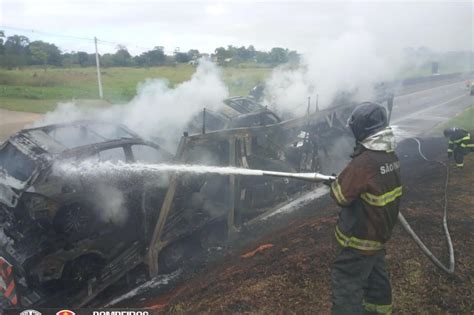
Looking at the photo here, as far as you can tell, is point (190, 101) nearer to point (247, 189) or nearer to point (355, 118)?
point (247, 189)

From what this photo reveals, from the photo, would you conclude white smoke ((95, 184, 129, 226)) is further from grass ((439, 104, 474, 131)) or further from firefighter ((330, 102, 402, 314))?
grass ((439, 104, 474, 131))

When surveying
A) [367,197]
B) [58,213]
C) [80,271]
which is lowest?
[80,271]

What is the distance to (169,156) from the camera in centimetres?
564

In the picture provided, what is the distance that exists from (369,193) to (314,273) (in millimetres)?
1708

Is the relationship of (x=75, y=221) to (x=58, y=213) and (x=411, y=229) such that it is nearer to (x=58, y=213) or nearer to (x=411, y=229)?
(x=58, y=213)

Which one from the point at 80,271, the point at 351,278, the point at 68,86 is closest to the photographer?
the point at 351,278

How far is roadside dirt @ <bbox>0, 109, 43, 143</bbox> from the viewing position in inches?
624

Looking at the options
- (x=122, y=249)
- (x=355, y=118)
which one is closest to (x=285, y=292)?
(x=355, y=118)

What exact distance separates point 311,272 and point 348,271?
4.37 feet

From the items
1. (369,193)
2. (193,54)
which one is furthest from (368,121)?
(193,54)

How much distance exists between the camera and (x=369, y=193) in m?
2.90

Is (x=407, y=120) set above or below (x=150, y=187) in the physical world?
below

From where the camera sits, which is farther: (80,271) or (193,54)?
(193,54)

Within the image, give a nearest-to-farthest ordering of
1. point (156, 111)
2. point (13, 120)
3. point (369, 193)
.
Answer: point (369, 193) < point (156, 111) < point (13, 120)
